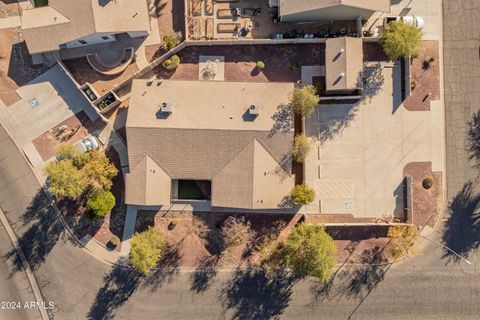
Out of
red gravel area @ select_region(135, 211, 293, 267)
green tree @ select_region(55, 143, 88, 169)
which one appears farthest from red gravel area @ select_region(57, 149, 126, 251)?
green tree @ select_region(55, 143, 88, 169)

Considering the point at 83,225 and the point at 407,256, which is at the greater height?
the point at 83,225

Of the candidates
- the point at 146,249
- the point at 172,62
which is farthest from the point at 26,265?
the point at 172,62

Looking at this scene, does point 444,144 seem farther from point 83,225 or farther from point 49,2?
point 49,2

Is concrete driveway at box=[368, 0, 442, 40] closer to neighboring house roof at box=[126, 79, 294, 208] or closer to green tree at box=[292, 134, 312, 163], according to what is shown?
neighboring house roof at box=[126, 79, 294, 208]

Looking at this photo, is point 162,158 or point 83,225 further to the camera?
point 83,225

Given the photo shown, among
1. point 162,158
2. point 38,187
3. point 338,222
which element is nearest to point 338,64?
point 338,222

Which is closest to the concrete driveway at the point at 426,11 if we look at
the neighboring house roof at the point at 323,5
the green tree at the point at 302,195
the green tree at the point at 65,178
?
the neighboring house roof at the point at 323,5

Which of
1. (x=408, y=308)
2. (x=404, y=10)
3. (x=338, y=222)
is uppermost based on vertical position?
(x=404, y=10)
